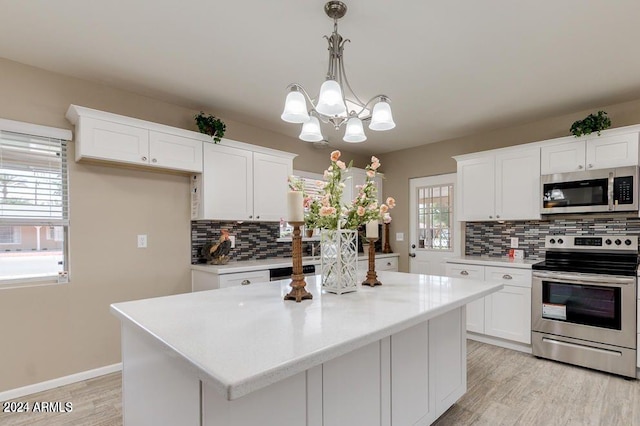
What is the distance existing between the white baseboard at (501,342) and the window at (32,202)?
415cm

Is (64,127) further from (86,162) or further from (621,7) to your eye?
(621,7)

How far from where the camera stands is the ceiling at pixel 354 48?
76.9 inches

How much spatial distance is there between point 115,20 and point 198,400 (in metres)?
2.21

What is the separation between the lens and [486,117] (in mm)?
3787

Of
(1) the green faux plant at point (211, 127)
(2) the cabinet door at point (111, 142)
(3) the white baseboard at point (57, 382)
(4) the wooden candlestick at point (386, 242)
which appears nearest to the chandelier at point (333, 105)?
(1) the green faux plant at point (211, 127)

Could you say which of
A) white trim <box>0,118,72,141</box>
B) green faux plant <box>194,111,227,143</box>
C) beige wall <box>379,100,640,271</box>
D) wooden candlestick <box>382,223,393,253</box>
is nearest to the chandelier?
green faux plant <box>194,111,227,143</box>

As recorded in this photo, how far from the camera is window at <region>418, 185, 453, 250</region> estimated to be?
185 inches

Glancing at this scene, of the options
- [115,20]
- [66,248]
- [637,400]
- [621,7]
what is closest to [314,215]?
[115,20]

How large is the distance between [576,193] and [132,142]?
420 cm

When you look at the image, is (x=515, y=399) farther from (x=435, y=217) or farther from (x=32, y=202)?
(x=32, y=202)

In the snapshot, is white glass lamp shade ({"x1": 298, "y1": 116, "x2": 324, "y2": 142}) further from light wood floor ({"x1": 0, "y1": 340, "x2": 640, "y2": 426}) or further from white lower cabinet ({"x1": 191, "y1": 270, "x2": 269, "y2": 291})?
light wood floor ({"x1": 0, "y1": 340, "x2": 640, "y2": 426})

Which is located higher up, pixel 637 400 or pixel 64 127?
pixel 64 127

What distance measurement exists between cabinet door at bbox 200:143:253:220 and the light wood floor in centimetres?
170

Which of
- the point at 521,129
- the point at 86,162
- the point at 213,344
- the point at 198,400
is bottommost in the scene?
the point at 198,400
